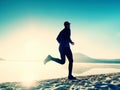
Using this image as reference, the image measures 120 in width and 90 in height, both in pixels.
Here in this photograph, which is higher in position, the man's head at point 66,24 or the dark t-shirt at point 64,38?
the man's head at point 66,24

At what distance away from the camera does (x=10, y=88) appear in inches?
470

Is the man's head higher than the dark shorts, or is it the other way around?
the man's head

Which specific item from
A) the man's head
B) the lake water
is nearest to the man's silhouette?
the man's head

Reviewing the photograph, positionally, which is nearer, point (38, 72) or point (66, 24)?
point (66, 24)

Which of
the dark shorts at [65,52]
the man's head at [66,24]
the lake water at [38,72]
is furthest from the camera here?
the lake water at [38,72]

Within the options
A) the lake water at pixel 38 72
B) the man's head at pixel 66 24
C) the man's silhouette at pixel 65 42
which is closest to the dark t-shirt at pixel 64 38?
the man's silhouette at pixel 65 42

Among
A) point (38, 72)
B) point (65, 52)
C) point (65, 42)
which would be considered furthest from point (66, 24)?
point (38, 72)

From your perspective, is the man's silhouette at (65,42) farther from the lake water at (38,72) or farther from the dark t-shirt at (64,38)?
the lake water at (38,72)

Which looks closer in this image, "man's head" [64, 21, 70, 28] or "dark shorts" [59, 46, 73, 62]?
"dark shorts" [59, 46, 73, 62]

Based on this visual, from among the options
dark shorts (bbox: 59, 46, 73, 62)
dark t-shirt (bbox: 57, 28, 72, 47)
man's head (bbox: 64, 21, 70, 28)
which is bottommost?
dark shorts (bbox: 59, 46, 73, 62)

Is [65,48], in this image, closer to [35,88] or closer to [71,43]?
[71,43]

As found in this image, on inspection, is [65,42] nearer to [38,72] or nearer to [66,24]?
[66,24]

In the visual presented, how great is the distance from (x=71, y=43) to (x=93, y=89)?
4.34 meters

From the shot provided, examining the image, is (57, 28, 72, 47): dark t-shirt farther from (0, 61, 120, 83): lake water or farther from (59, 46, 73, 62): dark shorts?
(0, 61, 120, 83): lake water
